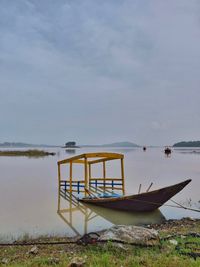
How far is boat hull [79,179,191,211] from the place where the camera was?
11.3 m

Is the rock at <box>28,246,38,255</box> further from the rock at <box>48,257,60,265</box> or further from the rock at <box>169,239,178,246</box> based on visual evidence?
the rock at <box>169,239,178,246</box>

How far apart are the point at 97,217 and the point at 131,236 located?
5429 mm

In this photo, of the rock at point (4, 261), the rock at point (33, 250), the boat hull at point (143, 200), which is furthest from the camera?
the boat hull at point (143, 200)

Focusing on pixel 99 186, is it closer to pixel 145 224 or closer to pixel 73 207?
pixel 73 207

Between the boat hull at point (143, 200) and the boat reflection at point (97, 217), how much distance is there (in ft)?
0.83

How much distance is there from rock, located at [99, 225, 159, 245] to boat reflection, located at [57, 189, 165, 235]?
11.0 ft

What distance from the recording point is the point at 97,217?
38.5ft

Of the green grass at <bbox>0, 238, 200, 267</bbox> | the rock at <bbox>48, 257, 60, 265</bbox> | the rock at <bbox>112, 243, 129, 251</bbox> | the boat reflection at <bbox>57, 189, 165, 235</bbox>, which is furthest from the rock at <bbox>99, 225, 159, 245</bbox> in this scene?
the boat reflection at <bbox>57, 189, 165, 235</bbox>

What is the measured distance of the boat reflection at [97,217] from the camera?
1069 cm

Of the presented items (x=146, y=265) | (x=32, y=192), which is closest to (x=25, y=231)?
(x=146, y=265)

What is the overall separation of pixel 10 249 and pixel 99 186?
11.7 metres

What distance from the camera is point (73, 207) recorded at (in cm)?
1407

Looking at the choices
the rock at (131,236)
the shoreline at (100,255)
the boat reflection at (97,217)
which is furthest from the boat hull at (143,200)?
the rock at (131,236)

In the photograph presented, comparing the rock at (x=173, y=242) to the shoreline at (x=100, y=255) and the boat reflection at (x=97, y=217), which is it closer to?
the shoreline at (x=100, y=255)
